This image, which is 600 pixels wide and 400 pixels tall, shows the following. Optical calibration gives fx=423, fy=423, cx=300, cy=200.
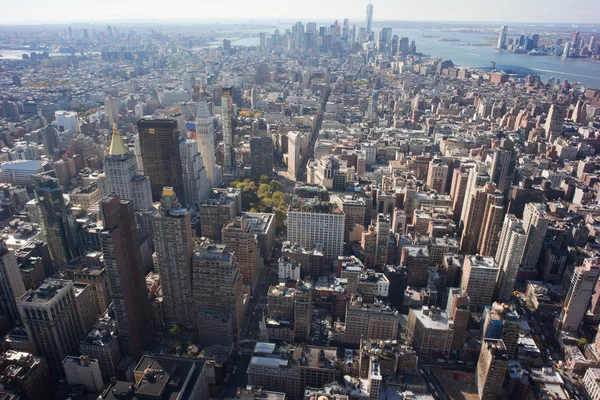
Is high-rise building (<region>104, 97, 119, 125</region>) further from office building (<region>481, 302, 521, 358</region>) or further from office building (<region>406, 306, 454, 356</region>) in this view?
office building (<region>481, 302, 521, 358</region>)

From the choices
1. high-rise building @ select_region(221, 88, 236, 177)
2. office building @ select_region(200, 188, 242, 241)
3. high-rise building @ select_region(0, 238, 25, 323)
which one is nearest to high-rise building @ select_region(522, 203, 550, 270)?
office building @ select_region(200, 188, 242, 241)

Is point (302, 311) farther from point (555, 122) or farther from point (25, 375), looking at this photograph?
point (555, 122)

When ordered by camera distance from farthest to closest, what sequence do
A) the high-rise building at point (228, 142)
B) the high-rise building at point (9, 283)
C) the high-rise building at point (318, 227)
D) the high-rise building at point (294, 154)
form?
the high-rise building at point (228, 142), the high-rise building at point (294, 154), the high-rise building at point (318, 227), the high-rise building at point (9, 283)

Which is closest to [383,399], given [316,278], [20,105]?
[316,278]

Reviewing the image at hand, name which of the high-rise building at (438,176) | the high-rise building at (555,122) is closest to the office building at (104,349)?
the high-rise building at (438,176)

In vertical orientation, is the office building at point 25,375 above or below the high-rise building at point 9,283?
below

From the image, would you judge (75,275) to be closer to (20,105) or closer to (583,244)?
(583,244)

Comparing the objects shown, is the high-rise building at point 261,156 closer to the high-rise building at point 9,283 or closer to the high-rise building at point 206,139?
the high-rise building at point 206,139
